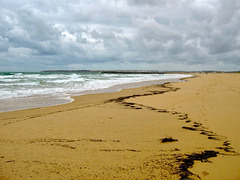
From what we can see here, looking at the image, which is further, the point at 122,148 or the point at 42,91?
the point at 42,91

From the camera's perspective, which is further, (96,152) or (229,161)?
(96,152)

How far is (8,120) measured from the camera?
620 cm

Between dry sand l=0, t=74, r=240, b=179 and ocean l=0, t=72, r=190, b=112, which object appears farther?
ocean l=0, t=72, r=190, b=112

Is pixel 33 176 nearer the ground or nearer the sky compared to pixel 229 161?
nearer the ground

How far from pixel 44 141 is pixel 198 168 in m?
3.37

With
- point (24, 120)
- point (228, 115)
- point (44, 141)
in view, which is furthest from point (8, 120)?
point (228, 115)

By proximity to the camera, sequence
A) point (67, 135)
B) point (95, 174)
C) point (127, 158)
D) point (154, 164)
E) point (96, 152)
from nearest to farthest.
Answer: point (95, 174) → point (154, 164) → point (127, 158) → point (96, 152) → point (67, 135)

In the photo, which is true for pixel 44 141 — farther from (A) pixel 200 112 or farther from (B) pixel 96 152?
(A) pixel 200 112

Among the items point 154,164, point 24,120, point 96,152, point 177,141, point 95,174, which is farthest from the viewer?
point 24,120

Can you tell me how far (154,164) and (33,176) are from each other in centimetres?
202

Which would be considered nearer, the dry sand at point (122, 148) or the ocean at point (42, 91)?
the dry sand at point (122, 148)

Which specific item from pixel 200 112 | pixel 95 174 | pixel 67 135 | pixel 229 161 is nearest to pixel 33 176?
pixel 95 174

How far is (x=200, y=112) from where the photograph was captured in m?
6.77

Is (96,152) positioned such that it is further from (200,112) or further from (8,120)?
(200,112)
